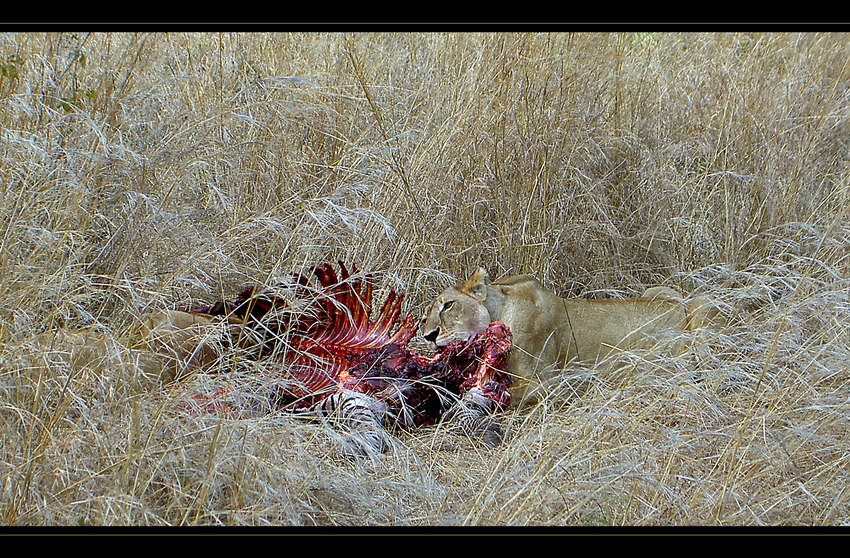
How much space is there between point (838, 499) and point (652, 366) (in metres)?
0.85

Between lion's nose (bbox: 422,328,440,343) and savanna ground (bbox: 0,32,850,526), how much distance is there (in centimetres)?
37

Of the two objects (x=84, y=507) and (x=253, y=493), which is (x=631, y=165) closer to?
(x=253, y=493)

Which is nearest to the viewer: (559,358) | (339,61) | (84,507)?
(84,507)

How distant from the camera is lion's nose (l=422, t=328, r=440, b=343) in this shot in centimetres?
361

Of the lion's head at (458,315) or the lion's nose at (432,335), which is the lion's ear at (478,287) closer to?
the lion's head at (458,315)

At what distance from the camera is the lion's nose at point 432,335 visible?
11.8 ft

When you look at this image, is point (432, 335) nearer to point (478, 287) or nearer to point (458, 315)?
point (458, 315)

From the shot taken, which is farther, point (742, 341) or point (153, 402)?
point (742, 341)

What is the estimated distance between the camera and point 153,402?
2.45 m

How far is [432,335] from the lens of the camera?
3627 mm

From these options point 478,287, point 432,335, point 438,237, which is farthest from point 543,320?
point 438,237

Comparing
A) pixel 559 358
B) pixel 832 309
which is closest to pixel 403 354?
pixel 559 358

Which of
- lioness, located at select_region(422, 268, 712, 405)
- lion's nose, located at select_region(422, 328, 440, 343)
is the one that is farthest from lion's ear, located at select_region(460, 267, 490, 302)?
lion's nose, located at select_region(422, 328, 440, 343)

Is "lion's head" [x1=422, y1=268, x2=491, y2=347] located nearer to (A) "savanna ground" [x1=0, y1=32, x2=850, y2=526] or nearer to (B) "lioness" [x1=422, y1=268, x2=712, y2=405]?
(B) "lioness" [x1=422, y1=268, x2=712, y2=405]
